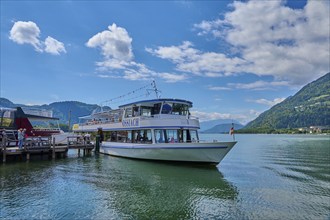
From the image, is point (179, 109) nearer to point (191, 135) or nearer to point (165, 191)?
point (191, 135)

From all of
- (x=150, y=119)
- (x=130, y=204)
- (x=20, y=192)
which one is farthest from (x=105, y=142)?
(x=130, y=204)

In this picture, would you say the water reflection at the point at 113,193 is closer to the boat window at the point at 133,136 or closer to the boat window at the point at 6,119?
the boat window at the point at 133,136

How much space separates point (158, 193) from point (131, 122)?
1212 cm

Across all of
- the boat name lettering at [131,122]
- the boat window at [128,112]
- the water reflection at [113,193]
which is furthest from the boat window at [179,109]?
the water reflection at [113,193]

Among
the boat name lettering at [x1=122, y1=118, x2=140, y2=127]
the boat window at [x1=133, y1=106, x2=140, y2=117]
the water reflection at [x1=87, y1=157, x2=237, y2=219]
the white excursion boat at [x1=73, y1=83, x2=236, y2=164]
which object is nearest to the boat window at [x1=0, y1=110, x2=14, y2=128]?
the white excursion boat at [x1=73, y1=83, x2=236, y2=164]

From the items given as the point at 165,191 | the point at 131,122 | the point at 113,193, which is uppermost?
the point at 131,122

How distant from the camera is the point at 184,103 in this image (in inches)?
893

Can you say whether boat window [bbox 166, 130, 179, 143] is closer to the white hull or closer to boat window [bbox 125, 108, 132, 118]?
the white hull

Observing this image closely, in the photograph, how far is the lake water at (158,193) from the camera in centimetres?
991

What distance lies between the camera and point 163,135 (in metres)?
Result: 21.5

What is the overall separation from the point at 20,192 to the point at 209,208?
879cm

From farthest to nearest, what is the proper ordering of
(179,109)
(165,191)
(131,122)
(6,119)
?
(6,119) < (131,122) < (179,109) < (165,191)

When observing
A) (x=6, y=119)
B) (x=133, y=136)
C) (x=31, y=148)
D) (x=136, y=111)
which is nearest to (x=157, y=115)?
(x=136, y=111)

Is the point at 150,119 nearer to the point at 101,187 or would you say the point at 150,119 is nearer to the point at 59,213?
the point at 101,187
